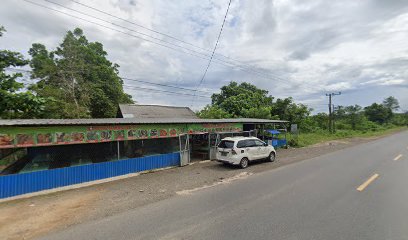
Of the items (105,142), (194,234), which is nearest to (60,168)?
(105,142)

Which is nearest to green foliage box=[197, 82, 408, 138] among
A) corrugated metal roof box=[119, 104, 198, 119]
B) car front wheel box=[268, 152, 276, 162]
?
corrugated metal roof box=[119, 104, 198, 119]

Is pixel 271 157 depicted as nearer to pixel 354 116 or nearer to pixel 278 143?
pixel 278 143

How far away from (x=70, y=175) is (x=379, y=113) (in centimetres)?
9292

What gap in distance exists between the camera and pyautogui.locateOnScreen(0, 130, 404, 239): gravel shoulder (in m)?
5.90

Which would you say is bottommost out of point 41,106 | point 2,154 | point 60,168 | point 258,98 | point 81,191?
point 81,191

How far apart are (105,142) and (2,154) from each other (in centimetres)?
406

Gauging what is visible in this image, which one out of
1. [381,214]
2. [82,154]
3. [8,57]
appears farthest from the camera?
[8,57]

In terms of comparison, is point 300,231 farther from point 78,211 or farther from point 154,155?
point 154,155

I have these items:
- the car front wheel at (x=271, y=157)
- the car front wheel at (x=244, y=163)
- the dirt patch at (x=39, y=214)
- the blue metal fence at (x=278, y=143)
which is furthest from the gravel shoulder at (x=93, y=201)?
the blue metal fence at (x=278, y=143)

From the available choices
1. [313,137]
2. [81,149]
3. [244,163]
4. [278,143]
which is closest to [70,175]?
[81,149]

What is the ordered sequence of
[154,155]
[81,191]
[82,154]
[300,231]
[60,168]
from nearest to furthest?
[300,231], [81,191], [60,168], [82,154], [154,155]

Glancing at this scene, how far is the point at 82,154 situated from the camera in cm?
1099

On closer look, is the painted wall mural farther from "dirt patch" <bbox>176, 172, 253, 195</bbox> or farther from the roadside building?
"dirt patch" <bbox>176, 172, 253, 195</bbox>

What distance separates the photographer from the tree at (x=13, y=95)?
12906 mm
